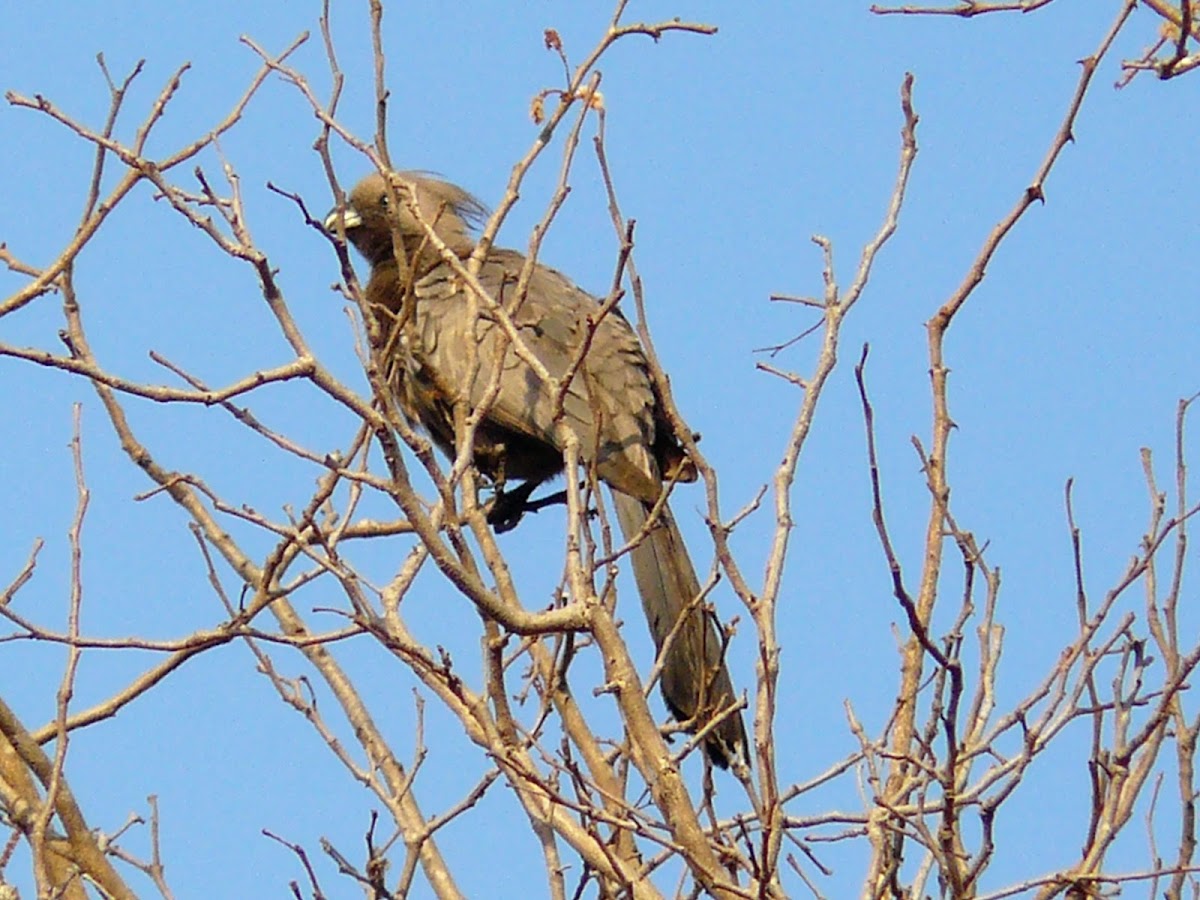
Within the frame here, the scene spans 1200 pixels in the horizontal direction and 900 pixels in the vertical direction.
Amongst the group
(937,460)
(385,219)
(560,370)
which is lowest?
(937,460)

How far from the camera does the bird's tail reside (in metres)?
5.18

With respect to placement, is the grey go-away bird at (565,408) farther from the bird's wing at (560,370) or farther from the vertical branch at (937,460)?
the vertical branch at (937,460)

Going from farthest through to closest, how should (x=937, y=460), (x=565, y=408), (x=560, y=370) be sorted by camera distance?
(x=560, y=370) → (x=565, y=408) → (x=937, y=460)

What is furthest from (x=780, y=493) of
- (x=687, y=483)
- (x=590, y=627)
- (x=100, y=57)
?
(x=687, y=483)

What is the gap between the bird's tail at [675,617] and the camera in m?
5.18

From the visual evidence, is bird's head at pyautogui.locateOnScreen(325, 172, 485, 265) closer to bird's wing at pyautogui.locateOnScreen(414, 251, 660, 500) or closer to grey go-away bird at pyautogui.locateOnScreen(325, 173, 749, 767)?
grey go-away bird at pyautogui.locateOnScreen(325, 173, 749, 767)

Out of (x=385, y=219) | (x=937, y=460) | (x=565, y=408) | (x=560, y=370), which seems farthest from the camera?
(x=385, y=219)

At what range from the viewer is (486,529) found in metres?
3.80

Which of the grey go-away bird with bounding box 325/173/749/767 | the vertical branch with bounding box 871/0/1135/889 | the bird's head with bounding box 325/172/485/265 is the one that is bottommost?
the vertical branch with bounding box 871/0/1135/889

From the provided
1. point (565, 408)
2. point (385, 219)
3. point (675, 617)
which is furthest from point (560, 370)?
point (385, 219)

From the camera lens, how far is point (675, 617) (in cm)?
591

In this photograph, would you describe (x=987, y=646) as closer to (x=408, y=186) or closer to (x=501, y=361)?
(x=501, y=361)

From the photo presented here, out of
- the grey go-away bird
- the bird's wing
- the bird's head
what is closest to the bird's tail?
the grey go-away bird

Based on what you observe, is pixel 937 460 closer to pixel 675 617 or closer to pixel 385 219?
pixel 675 617
